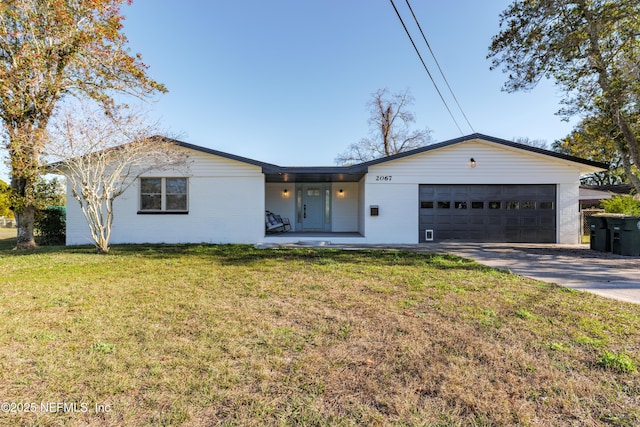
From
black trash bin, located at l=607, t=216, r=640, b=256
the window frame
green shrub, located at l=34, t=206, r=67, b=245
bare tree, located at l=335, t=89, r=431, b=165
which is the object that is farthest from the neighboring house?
bare tree, located at l=335, t=89, r=431, b=165

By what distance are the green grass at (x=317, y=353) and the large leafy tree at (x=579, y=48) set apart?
7903mm

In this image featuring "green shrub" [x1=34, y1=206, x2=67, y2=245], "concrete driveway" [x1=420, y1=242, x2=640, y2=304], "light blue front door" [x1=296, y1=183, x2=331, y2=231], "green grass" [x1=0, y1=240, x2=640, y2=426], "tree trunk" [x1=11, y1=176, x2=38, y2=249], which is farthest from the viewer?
"light blue front door" [x1=296, y1=183, x2=331, y2=231]

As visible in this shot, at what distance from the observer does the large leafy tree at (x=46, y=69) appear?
8492 mm

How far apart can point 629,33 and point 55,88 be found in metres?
16.5

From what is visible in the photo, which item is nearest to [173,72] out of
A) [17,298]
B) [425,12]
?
[425,12]

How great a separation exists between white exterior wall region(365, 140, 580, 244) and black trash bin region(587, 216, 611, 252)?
1278 mm

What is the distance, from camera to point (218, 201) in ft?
36.3

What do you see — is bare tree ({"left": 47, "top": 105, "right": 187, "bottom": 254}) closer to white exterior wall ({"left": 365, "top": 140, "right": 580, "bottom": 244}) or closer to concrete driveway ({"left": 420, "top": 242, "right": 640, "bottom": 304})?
white exterior wall ({"left": 365, "top": 140, "right": 580, "bottom": 244})

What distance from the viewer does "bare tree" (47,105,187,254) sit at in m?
7.84

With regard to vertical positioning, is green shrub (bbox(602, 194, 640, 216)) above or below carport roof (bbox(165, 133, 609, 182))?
below

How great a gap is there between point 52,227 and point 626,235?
62.1ft

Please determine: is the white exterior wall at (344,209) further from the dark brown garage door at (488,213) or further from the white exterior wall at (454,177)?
the dark brown garage door at (488,213)

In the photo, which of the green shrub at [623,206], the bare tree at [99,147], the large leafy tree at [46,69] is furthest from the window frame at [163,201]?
the green shrub at [623,206]

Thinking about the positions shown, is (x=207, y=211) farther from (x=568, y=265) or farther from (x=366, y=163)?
(x=568, y=265)
